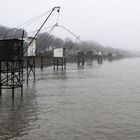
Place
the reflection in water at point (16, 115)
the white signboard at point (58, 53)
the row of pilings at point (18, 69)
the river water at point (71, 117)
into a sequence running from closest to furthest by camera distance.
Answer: the river water at point (71, 117), the reflection in water at point (16, 115), the row of pilings at point (18, 69), the white signboard at point (58, 53)

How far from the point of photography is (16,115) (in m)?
19.2

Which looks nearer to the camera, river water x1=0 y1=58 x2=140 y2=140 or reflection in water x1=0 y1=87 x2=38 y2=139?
river water x1=0 y1=58 x2=140 y2=140

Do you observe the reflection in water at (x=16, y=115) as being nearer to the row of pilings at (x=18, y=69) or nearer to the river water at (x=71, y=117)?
the river water at (x=71, y=117)

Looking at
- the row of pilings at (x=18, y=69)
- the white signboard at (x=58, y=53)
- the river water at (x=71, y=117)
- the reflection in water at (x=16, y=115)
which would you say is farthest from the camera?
the white signboard at (x=58, y=53)

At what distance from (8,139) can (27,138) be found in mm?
812

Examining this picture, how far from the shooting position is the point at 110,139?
14.1 m

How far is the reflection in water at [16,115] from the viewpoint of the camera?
1555 cm

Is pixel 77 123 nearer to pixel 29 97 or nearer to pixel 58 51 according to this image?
pixel 29 97

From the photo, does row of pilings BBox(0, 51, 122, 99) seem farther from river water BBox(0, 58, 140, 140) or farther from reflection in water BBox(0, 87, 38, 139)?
river water BBox(0, 58, 140, 140)

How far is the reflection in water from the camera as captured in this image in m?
15.6

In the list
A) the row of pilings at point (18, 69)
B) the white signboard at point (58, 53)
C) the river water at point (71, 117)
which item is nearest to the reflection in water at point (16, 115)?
the river water at point (71, 117)

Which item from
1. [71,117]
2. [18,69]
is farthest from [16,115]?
[18,69]

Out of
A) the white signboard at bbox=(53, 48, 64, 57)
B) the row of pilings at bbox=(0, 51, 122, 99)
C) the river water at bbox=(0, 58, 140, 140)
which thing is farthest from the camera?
the white signboard at bbox=(53, 48, 64, 57)

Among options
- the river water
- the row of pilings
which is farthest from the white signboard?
the river water
